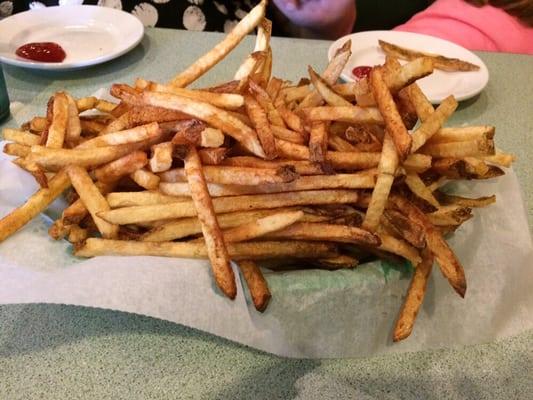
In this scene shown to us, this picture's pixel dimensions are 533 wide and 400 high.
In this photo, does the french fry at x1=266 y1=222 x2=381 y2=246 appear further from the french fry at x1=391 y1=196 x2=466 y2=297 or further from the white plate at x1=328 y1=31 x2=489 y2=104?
the white plate at x1=328 y1=31 x2=489 y2=104

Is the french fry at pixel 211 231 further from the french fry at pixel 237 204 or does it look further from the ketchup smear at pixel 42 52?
the ketchup smear at pixel 42 52

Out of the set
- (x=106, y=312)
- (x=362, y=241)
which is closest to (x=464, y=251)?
(x=362, y=241)

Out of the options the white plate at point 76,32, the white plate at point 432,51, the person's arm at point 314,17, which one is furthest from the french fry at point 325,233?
the person's arm at point 314,17

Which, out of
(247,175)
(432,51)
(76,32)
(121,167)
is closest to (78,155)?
(121,167)

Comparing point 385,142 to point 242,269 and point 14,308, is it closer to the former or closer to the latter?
point 242,269

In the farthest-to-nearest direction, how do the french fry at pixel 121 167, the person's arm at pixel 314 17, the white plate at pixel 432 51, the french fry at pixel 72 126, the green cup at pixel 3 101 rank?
1. the person's arm at pixel 314 17
2. the white plate at pixel 432 51
3. the green cup at pixel 3 101
4. the french fry at pixel 72 126
5. the french fry at pixel 121 167
